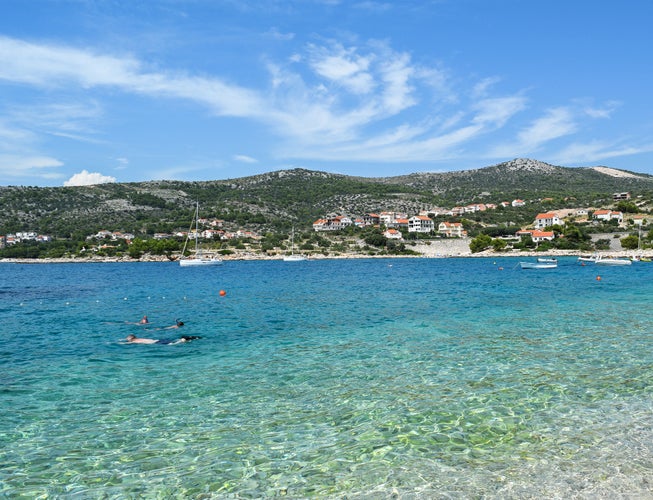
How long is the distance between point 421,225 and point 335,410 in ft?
381

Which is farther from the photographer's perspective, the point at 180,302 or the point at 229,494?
the point at 180,302

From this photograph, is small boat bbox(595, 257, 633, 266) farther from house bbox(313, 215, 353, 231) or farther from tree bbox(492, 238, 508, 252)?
house bbox(313, 215, 353, 231)

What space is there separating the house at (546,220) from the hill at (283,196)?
21.6 m

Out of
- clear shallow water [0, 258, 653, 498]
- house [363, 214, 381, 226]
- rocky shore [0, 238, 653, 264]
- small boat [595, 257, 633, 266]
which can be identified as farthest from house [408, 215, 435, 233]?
clear shallow water [0, 258, 653, 498]

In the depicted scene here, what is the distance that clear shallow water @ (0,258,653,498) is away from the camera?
5.94 m

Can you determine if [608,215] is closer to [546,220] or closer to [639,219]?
[639,219]

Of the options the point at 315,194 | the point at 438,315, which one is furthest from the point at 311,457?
the point at 315,194

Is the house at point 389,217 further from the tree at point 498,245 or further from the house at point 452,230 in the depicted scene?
the tree at point 498,245

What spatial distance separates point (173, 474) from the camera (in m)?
6.14

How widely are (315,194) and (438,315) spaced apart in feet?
423

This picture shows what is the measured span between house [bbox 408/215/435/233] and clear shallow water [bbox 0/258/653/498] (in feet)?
341

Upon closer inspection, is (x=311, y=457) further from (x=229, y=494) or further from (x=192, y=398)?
(x=192, y=398)

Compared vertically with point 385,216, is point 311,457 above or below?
below

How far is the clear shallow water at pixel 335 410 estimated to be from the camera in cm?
594
